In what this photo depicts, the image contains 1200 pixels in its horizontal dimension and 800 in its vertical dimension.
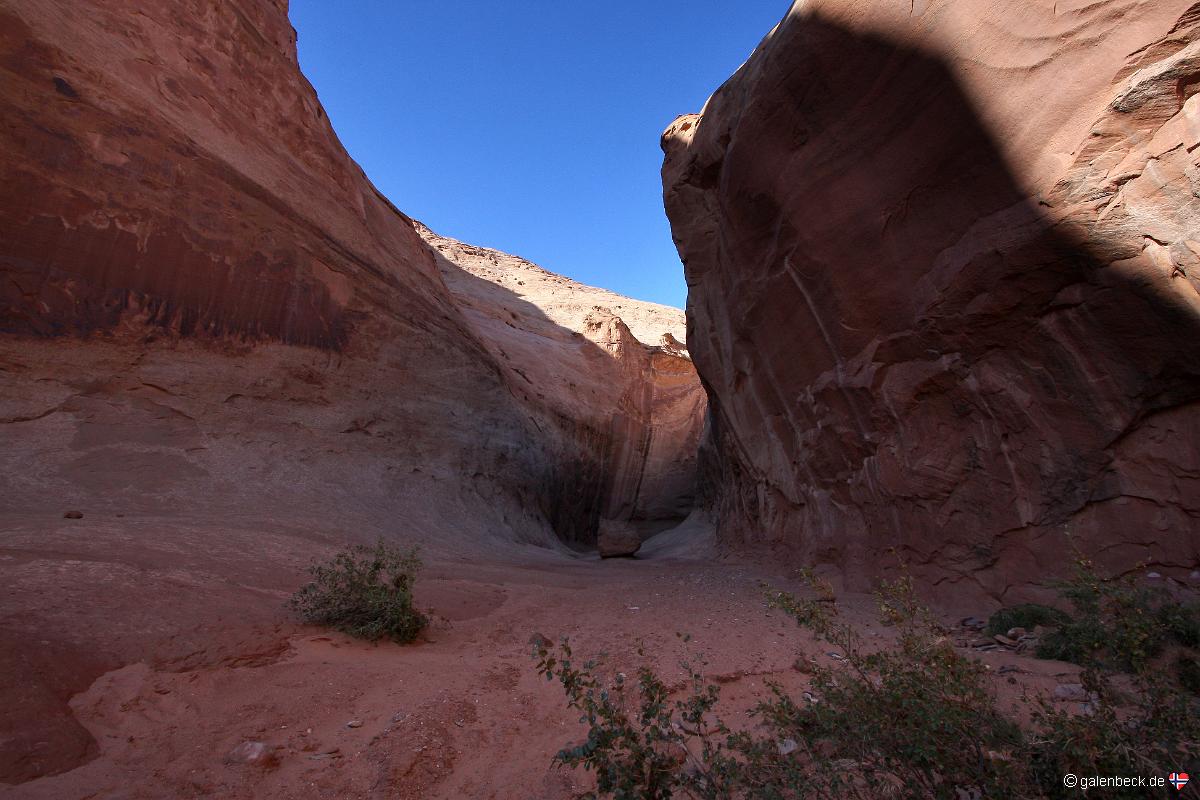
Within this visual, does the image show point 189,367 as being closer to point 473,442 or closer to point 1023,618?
point 473,442

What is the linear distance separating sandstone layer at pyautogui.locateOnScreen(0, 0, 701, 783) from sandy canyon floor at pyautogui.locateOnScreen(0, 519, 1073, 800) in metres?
0.05

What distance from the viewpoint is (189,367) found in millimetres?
9359

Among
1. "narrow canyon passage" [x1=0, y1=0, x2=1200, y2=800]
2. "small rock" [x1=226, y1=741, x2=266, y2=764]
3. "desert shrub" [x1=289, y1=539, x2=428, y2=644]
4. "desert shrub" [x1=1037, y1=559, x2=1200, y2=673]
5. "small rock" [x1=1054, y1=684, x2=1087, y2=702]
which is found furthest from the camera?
"desert shrub" [x1=289, y1=539, x2=428, y2=644]

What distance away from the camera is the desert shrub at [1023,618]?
5.09m

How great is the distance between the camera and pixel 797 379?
921cm

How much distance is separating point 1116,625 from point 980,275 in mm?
4587

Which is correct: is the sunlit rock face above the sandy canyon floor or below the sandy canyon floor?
above

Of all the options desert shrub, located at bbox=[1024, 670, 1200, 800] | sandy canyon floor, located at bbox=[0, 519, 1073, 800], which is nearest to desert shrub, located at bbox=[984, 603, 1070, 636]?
sandy canyon floor, located at bbox=[0, 519, 1073, 800]

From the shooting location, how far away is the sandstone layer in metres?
4.22

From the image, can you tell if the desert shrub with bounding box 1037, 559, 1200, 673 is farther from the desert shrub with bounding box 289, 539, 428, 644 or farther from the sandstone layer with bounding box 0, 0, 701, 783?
the sandstone layer with bounding box 0, 0, 701, 783

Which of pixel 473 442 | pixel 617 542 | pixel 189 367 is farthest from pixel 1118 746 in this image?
pixel 617 542

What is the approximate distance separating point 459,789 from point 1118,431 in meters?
6.28

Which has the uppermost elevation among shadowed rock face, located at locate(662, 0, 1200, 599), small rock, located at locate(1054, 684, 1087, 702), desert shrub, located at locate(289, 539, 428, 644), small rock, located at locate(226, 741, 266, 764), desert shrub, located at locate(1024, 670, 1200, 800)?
shadowed rock face, located at locate(662, 0, 1200, 599)

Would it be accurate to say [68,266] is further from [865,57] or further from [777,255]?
[865,57]
